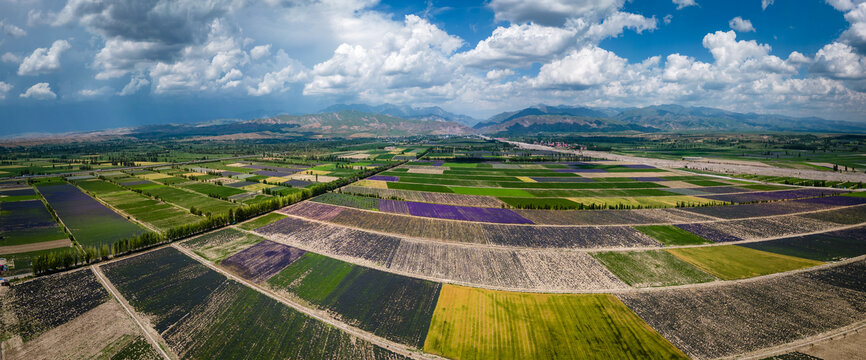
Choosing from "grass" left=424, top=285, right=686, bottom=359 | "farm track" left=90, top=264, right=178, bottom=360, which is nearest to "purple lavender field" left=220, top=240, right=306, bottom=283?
"farm track" left=90, top=264, right=178, bottom=360

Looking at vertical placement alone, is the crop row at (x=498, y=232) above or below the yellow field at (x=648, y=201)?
below

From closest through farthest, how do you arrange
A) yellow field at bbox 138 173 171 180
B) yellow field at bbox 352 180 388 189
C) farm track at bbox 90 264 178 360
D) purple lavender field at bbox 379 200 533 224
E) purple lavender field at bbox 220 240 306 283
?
1. farm track at bbox 90 264 178 360
2. purple lavender field at bbox 220 240 306 283
3. purple lavender field at bbox 379 200 533 224
4. yellow field at bbox 352 180 388 189
5. yellow field at bbox 138 173 171 180

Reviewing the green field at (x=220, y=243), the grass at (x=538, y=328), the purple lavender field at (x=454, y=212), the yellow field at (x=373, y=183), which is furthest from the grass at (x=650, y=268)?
the yellow field at (x=373, y=183)

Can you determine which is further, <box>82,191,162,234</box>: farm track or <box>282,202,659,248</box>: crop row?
<box>82,191,162,234</box>: farm track

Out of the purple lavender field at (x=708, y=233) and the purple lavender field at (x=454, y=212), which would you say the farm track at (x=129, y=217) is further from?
the purple lavender field at (x=708, y=233)

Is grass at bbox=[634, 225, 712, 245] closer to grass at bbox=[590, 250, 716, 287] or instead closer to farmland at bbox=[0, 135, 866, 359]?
farmland at bbox=[0, 135, 866, 359]

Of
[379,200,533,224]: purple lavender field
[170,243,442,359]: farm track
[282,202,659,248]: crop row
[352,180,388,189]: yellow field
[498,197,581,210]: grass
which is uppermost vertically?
[352,180,388,189]: yellow field

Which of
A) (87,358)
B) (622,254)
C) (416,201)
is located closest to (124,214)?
(87,358)

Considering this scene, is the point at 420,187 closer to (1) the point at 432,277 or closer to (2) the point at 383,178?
(2) the point at 383,178
